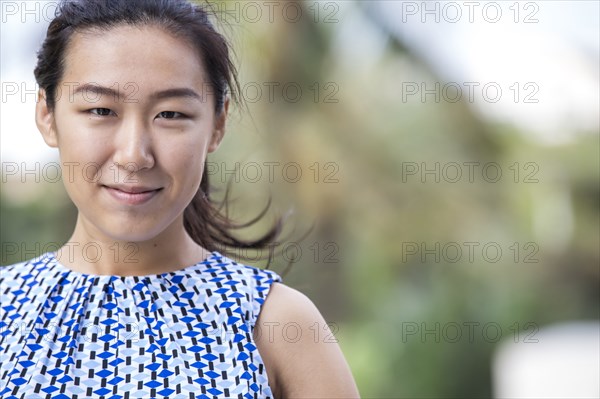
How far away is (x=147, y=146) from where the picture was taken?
1.46m

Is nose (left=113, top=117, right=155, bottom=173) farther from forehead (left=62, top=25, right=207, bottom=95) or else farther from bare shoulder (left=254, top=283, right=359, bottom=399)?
bare shoulder (left=254, top=283, right=359, bottom=399)

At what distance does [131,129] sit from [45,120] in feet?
0.79

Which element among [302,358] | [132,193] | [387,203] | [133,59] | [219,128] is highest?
[133,59]

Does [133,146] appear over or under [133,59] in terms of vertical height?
under

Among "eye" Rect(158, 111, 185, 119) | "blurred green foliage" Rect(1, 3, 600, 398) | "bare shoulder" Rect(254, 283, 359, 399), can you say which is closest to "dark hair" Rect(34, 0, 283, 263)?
"eye" Rect(158, 111, 185, 119)

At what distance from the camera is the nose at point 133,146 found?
1.44 metres

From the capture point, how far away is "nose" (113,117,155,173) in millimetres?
1444

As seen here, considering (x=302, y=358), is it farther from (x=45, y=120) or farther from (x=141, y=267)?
(x=45, y=120)

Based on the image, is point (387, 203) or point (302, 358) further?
point (387, 203)

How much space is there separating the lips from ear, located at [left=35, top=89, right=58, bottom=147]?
17 centimetres

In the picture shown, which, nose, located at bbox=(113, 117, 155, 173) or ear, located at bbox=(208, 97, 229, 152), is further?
ear, located at bbox=(208, 97, 229, 152)

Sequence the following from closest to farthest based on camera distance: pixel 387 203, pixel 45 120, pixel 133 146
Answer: pixel 133 146 → pixel 45 120 → pixel 387 203

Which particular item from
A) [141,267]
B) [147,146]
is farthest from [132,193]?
[141,267]

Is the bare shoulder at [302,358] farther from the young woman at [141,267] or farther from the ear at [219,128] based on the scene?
Result: the ear at [219,128]
